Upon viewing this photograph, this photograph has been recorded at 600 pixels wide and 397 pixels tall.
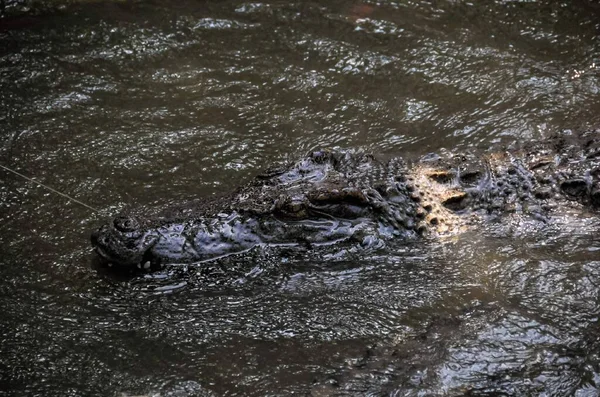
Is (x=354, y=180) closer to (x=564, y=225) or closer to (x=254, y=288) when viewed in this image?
(x=254, y=288)

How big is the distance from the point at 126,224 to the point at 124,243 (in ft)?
0.47

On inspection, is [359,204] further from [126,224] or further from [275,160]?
[126,224]

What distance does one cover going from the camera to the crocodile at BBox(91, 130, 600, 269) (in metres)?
4.56

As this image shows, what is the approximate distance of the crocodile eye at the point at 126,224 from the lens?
441 centimetres

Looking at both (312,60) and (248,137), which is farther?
(312,60)

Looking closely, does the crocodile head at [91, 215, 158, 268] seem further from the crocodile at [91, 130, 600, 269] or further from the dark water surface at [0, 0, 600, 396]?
the dark water surface at [0, 0, 600, 396]

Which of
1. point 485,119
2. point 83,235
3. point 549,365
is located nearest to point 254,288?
point 83,235

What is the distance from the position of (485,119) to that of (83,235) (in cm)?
388

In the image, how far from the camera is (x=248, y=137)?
237 inches

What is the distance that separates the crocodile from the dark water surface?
0.54ft


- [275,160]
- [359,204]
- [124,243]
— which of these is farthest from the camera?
[275,160]

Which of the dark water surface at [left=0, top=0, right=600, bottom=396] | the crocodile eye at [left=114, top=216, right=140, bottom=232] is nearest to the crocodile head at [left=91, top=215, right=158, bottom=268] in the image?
the crocodile eye at [left=114, top=216, right=140, bottom=232]

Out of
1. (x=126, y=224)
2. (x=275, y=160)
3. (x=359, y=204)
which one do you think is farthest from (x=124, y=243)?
(x=275, y=160)

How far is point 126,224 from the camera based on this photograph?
4.43 meters
